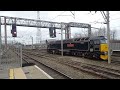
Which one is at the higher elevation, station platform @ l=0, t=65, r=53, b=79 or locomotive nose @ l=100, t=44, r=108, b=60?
locomotive nose @ l=100, t=44, r=108, b=60

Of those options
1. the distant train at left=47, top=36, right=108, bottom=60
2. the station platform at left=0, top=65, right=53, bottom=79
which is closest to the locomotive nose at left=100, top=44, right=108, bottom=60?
the distant train at left=47, top=36, right=108, bottom=60

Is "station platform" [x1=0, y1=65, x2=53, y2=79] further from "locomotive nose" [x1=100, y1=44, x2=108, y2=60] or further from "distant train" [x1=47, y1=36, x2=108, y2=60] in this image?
"distant train" [x1=47, y1=36, x2=108, y2=60]

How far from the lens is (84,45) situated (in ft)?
92.4

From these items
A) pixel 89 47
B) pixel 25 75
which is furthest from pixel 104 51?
pixel 25 75

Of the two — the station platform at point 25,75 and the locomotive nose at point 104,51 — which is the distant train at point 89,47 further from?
the station platform at point 25,75

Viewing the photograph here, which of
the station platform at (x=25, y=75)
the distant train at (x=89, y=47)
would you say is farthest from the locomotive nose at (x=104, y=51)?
the station platform at (x=25, y=75)

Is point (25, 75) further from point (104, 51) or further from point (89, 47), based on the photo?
point (89, 47)

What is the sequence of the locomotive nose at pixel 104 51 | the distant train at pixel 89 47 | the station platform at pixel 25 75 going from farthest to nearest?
the distant train at pixel 89 47, the locomotive nose at pixel 104 51, the station platform at pixel 25 75

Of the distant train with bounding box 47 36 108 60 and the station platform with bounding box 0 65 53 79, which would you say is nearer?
the station platform with bounding box 0 65 53 79

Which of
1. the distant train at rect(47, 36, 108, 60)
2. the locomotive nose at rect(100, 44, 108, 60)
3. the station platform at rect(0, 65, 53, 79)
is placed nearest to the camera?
the station platform at rect(0, 65, 53, 79)
